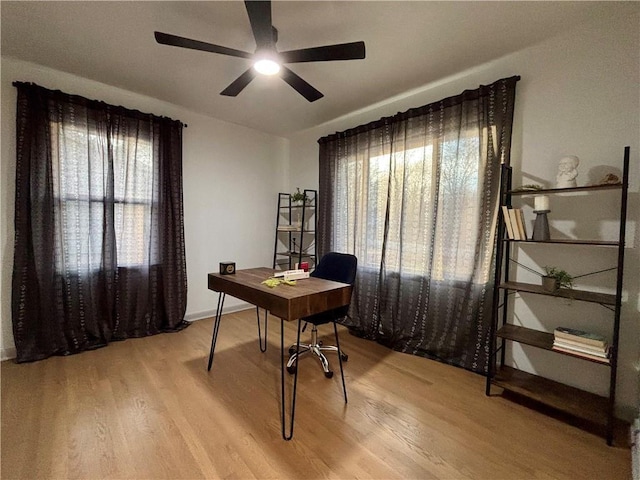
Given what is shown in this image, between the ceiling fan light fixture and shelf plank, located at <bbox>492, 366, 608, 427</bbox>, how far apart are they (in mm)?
2678

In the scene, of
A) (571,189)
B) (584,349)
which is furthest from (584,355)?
(571,189)

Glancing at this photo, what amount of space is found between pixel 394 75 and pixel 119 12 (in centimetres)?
211

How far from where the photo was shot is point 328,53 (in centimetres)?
169

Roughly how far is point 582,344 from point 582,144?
4.44ft

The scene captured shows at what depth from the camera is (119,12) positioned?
5.97 feet

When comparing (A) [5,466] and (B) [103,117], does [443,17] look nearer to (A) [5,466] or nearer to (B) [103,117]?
(B) [103,117]

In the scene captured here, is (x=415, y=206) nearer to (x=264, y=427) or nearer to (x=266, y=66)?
(x=266, y=66)

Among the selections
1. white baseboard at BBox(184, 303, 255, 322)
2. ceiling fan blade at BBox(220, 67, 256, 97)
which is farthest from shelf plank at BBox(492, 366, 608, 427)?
white baseboard at BBox(184, 303, 255, 322)

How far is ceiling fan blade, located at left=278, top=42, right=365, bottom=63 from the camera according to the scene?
1635 millimetres

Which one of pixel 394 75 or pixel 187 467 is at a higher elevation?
pixel 394 75

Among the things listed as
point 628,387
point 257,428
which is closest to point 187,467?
point 257,428

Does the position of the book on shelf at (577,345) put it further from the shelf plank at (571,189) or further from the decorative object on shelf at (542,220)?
the shelf plank at (571,189)

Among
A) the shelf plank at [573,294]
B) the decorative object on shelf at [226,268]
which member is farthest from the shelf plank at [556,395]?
the decorative object on shelf at [226,268]

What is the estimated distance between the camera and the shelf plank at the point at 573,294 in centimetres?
170
